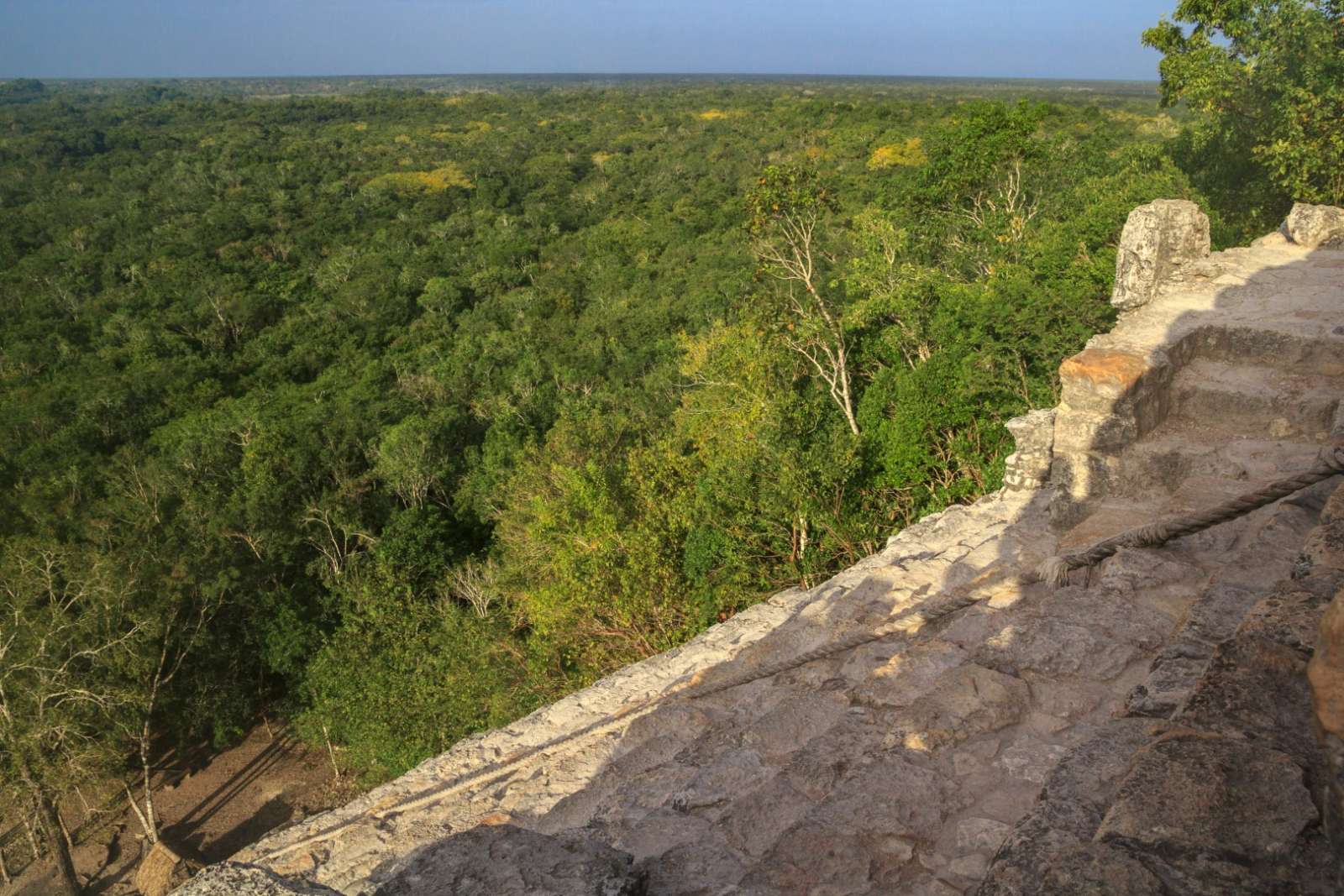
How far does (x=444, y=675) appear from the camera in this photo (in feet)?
47.9

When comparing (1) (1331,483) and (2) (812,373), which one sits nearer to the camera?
(1) (1331,483)

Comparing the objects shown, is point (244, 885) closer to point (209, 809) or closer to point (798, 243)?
point (798, 243)

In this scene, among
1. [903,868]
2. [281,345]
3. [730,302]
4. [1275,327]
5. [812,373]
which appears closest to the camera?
[903,868]

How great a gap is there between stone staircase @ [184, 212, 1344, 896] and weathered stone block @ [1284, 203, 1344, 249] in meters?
2.41

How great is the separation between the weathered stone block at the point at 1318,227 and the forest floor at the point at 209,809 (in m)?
16.8

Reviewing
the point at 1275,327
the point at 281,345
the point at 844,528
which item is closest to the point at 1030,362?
the point at 844,528

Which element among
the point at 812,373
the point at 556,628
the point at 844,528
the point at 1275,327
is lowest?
the point at 556,628

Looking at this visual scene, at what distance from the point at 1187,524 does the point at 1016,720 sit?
4.35 feet

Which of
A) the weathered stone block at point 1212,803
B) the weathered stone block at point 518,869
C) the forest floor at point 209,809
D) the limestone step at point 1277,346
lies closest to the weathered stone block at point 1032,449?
the limestone step at point 1277,346

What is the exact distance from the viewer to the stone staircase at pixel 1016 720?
1827mm

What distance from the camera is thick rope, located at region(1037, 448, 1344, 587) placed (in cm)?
349

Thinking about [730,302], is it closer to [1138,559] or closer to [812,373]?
[812,373]

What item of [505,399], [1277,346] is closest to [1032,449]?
[1277,346]

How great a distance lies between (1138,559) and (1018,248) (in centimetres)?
976
